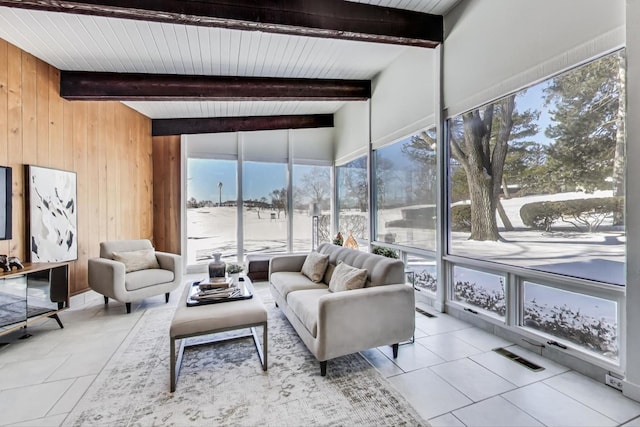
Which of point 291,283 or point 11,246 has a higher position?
point 11,246

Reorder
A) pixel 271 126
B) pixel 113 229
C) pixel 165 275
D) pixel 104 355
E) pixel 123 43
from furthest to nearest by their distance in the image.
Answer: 1. pixel 271 126
2. pixel 113 229
3. pixel 165 275
4. pixel 123 43
5. pixel 104 355

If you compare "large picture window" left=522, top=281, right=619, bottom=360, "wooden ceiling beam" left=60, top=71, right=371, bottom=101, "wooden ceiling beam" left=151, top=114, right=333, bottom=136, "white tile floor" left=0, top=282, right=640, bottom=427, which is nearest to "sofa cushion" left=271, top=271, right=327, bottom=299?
"white tile floor" left=0, top=282, right=640, bottom=427

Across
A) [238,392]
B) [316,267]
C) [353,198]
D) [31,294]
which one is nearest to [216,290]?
[238,392]

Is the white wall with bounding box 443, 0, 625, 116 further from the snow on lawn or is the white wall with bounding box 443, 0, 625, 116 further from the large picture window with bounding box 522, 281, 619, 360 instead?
the large picture window with bounding box 522, 281, 619, 360

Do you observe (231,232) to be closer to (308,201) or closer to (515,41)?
(308,201)

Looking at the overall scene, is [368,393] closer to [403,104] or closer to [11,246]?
Result: [403,104]

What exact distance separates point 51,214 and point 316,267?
3.36 metres

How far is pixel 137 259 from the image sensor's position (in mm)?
3965

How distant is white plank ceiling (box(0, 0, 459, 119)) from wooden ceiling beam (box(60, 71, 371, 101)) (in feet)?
0.29

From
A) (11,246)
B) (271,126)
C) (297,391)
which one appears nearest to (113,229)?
(11,246)

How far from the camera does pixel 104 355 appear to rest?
2531mm

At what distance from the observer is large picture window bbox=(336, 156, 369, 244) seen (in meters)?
5.46

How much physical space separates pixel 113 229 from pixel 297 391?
429cm

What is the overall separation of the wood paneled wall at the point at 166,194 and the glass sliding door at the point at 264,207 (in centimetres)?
131
